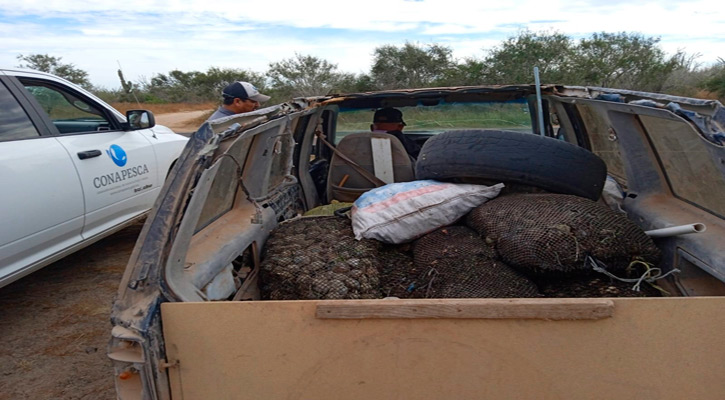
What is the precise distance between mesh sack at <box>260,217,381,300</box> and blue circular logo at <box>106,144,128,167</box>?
2.42 metres

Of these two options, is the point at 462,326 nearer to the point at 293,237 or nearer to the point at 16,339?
the point at 293,237

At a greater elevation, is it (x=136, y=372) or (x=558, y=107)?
(x=558, y=107)

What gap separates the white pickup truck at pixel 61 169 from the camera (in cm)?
321

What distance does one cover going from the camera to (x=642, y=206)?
2.62m

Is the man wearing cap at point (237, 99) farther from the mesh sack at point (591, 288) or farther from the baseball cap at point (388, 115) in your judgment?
the mesh sack at point (591, 288)

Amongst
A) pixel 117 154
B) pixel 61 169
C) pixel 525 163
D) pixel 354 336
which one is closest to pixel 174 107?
pixel 117 154

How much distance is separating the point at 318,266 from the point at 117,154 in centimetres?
295

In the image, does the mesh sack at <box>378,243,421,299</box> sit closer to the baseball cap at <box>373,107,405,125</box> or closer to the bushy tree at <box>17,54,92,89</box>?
the baseball cap at <box>373,107,405,125</box>

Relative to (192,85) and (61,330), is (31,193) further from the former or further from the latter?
(192,85)

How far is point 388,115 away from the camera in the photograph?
4.19 metres

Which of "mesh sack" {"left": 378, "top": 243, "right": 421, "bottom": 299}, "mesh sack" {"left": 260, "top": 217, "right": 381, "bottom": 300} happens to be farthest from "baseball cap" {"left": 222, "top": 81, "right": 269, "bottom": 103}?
"mesh sack" {"left": 378, "top": 243, "right": 421, "bottom": 299}

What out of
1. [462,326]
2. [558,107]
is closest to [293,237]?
[462,326]

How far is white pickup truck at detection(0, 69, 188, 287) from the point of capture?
3.21 meters

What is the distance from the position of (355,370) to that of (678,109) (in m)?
1.54
